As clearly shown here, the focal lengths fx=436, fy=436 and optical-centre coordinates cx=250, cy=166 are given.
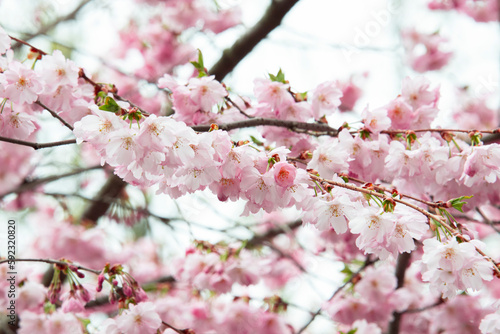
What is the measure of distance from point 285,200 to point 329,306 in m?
1.21

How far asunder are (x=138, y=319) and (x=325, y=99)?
3.29ft

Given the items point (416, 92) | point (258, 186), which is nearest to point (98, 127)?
point (258, 186)

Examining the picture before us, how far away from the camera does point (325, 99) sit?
5.34ft

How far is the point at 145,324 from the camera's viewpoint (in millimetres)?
1395

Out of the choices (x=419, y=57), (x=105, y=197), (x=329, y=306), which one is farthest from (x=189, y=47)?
(x=329, y=306)

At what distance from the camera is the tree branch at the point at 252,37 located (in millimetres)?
2352

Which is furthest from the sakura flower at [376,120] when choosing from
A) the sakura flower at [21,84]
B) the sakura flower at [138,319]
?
the sakura flower at [21,84]

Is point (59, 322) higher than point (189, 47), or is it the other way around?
point (189, 47)

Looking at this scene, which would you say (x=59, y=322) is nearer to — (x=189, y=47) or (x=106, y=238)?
Result: (x=106, y=238)

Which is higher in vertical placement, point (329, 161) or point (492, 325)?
point (329, 161)

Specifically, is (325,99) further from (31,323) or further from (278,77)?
(31,323)

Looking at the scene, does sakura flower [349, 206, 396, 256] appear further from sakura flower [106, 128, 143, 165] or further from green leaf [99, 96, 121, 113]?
green leaf [99, 96, 121, 113]

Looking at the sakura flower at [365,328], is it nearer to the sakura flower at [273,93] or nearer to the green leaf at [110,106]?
the sakura flower at [273,93]

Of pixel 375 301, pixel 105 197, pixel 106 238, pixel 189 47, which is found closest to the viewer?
pixel 375 301
